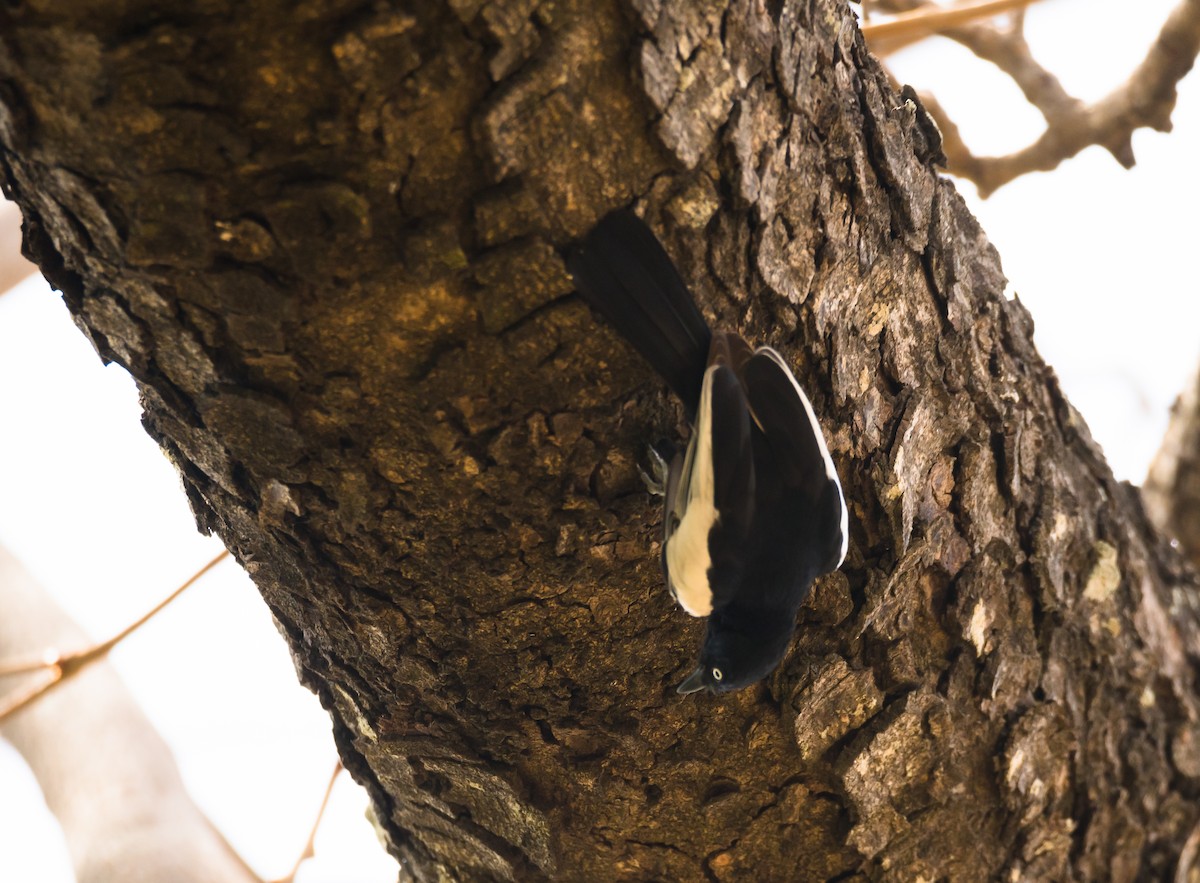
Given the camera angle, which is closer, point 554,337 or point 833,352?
point 554,337

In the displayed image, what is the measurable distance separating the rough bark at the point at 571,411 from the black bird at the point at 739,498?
0.25 feet

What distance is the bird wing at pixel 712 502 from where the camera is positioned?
1.77 m

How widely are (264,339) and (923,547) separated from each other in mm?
1493

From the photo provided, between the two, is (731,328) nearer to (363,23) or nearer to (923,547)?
(923,547)

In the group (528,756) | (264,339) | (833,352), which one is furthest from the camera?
(528,756)

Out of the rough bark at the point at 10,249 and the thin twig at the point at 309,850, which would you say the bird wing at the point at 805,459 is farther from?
the rough bark at the point at 10,249

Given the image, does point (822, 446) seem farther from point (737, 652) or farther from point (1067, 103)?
point (1067, 103)

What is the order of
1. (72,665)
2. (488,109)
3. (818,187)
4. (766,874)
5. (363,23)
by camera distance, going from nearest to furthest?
(363,23), (488,109), (818,187), (766,874), (72,665)

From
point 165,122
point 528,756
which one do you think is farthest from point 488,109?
point 528,756

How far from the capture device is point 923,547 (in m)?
2.13

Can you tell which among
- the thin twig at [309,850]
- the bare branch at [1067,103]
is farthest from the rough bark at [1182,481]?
the thin twig at [309,850]

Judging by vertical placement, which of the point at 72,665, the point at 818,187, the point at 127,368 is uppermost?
the point at 818,187

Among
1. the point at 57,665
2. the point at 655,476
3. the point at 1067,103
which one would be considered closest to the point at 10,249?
the point at 57,665

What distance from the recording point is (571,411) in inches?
63.9
